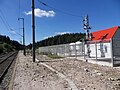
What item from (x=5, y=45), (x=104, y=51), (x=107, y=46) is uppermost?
(x=5, y=45)

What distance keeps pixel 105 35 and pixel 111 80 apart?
21.3 meters

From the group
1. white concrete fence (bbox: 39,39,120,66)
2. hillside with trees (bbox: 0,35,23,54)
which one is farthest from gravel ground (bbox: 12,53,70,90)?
hillside with trees (bbox: 0,35,23,54)

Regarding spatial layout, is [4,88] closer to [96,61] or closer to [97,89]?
[97,89]

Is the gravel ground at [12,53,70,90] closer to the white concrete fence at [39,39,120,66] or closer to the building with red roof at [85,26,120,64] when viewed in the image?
the white concrete fence at [39,39,120,66]

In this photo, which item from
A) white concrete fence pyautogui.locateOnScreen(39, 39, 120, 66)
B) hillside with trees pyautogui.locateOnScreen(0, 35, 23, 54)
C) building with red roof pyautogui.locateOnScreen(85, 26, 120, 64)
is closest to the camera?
white concrete fence pyautogui.locateOnScreen(39, 39, 120, 66)

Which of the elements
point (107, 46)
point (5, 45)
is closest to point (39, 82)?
point (107, 46)

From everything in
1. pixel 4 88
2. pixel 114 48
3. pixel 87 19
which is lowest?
pixel 4 88

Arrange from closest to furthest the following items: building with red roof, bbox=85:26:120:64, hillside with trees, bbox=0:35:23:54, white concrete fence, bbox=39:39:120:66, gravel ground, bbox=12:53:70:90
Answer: gravel ground, bbox=12:53:70:90
white concrete fence, bbox=39:39:120:66
building with red roof, bbox=85:26:120:64
hillside with trees, bbox=0:35:23:54

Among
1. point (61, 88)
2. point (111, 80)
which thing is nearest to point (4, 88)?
point (61, 88)

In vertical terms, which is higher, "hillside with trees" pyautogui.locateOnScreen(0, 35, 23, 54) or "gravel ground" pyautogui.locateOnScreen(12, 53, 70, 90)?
"hillside with trees" pyautogui.locateOnScreen(0, 35, 23, 54)

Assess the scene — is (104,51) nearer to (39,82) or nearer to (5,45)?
(39,82)

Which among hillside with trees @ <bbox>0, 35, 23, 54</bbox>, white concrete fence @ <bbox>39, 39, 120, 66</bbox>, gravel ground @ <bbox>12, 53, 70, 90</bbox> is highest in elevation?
hillside with trees @ <bbox>0, 35, 23, 54</bbox>

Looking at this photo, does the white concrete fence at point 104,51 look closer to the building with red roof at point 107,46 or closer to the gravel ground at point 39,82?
the building with red roof at point 107,46

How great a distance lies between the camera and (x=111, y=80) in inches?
398
